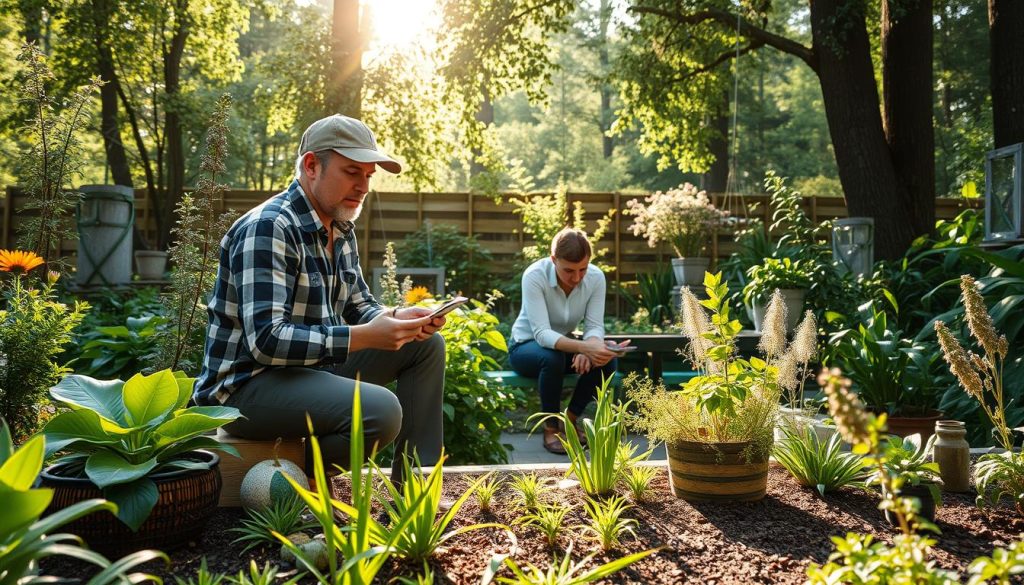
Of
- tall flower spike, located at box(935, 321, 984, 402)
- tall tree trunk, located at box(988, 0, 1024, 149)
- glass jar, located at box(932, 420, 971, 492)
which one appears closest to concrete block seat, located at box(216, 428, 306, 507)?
tall flower spike, located at box(935, 321, 984, 402)

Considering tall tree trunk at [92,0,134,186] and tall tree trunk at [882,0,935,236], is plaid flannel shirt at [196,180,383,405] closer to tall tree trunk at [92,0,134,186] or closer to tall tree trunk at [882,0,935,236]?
tall tree trunk at [882,0,935,236]

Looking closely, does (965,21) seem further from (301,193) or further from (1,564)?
(1,564)

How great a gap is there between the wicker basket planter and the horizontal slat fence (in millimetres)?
7906

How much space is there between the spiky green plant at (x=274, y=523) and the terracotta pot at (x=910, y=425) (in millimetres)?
2103

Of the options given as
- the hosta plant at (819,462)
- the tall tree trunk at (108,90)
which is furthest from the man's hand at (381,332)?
the tall tree trunk at (108,90)

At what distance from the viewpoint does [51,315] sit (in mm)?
2441

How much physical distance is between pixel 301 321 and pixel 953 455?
1977 mm

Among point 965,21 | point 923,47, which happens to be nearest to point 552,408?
point 923,47

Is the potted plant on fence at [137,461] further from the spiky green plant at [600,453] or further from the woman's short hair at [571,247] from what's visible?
the woman's short hair at [571,247]

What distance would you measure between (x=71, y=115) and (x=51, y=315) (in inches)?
56.1

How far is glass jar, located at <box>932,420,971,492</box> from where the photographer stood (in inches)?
91.6

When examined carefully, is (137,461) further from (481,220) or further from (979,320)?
(481,220)

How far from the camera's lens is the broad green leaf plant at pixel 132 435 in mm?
1705

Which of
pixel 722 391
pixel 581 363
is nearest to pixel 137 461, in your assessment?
pixel 722 391
